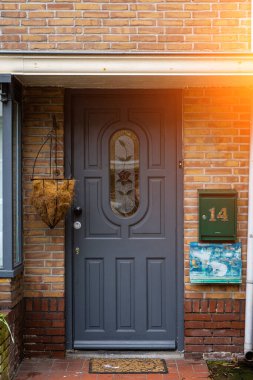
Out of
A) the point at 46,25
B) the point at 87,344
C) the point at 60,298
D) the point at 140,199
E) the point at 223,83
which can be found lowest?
the point at 87,344

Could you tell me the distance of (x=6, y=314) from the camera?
188 inches

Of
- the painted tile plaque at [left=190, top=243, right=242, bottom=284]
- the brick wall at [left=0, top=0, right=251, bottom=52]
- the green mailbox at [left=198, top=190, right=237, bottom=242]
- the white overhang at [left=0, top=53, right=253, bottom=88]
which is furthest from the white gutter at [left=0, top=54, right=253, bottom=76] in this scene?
the painted tile plaque at [left=190, top=243, right=242, bottom=284]

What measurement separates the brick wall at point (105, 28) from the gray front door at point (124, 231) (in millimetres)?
587

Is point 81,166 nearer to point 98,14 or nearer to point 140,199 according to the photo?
point 140,199

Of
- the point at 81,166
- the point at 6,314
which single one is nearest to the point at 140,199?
the point at 81,166

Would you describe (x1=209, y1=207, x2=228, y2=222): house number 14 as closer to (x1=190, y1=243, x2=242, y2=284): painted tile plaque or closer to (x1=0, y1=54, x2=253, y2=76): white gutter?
(x1=190, y1=243, x2=242, y2=284): painted tile plaque

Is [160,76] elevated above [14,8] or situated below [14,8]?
below

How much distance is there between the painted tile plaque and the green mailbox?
0.13 m

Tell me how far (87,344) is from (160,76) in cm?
282

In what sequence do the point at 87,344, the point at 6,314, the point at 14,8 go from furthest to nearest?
1. the point at 87,344
2. the point at 14,8
3. the point at 6,314

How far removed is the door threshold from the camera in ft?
18.2

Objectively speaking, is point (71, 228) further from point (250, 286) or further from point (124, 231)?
point (250, 286)

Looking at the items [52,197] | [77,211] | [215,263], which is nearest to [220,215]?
[215,263]

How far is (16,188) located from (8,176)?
234 mm
